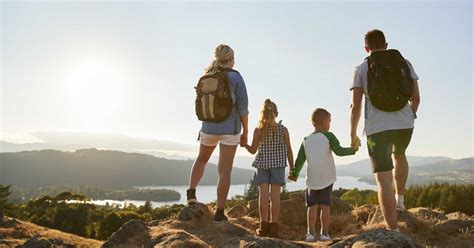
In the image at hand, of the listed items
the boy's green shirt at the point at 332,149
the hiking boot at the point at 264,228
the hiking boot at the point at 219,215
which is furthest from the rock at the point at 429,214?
the hiking boot at the point at 219,215

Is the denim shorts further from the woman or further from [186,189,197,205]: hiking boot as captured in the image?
[186,189,197,205]: hiking boot

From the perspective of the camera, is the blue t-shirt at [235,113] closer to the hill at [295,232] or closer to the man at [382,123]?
the hill at [295,232]

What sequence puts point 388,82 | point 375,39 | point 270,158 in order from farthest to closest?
point 270,158 → point 375,39 → point 388,82

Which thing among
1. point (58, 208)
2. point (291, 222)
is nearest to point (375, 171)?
point (291, 222)

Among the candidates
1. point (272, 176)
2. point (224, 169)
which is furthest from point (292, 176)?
point (224, 169)

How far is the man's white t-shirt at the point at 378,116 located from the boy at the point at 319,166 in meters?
1.14

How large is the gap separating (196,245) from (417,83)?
3698 millimetres

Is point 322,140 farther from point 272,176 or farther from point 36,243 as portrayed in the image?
point 36,243

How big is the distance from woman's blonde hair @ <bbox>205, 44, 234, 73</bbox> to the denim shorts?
1.88m

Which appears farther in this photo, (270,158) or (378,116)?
(270,158)

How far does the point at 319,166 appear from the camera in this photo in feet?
22.6

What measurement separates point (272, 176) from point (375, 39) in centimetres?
267

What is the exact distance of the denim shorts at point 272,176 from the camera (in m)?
6.84

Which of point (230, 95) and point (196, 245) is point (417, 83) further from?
point (196, 245)
